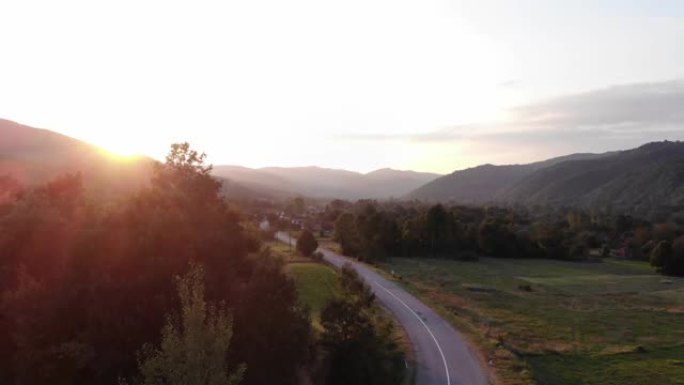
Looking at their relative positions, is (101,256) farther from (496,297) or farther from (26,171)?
(26,171)

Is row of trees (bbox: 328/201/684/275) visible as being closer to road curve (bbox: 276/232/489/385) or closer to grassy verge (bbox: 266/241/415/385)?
grassy verge (bbox: 266/241/415/385)

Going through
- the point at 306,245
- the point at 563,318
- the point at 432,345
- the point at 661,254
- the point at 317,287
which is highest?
the point at 661,254

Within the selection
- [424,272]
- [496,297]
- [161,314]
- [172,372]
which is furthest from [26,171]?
[172,372]

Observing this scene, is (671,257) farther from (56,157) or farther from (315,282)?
(56,157)

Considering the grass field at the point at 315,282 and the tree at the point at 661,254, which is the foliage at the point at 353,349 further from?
the tree at the point at 661,254

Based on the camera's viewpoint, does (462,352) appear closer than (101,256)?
No

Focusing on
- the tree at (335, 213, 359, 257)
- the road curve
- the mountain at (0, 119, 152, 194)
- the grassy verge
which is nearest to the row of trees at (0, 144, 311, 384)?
the grassy verge

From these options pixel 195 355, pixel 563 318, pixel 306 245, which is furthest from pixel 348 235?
pixel 195 355
